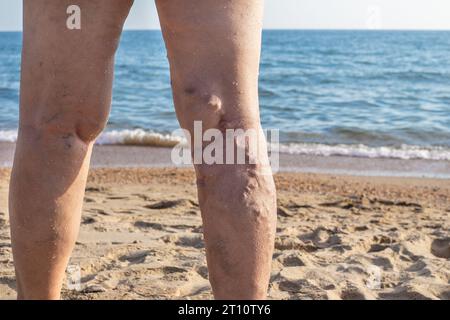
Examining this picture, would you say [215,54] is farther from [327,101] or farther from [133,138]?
[327,101]

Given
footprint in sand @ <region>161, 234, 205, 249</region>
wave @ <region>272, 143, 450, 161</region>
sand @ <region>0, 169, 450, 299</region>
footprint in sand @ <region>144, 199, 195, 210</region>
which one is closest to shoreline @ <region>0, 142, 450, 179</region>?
wave @ <region>272, 143, 450, 161</region>

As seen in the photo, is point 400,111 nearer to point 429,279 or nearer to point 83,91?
point 429,279

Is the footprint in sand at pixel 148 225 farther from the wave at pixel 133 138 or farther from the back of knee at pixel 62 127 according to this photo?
the wave at pixel 133 138

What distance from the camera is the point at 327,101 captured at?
577 inches

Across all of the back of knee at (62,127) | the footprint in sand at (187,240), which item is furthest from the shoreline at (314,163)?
the back of knee at (62,127)

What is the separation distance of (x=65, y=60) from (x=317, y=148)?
726 cm

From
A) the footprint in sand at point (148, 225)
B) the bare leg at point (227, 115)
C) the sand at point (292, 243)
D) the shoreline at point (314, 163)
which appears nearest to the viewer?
the bare leg at point (227, 115)

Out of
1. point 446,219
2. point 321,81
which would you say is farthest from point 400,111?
point 446,219

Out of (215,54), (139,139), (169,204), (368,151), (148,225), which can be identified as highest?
(139,139)

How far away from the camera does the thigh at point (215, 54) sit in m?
1.36

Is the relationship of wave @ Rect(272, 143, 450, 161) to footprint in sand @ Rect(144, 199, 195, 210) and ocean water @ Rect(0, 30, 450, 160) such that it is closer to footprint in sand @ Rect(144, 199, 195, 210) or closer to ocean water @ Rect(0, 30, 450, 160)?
ocean water @ Rect(0, 30, 450, 160)

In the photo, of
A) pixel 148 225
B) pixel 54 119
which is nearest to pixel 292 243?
pixel 148 225

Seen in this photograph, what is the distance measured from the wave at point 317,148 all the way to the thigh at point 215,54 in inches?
269

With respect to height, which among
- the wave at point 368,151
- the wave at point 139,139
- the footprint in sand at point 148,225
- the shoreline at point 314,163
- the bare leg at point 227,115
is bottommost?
the bare leg at point 227,115
